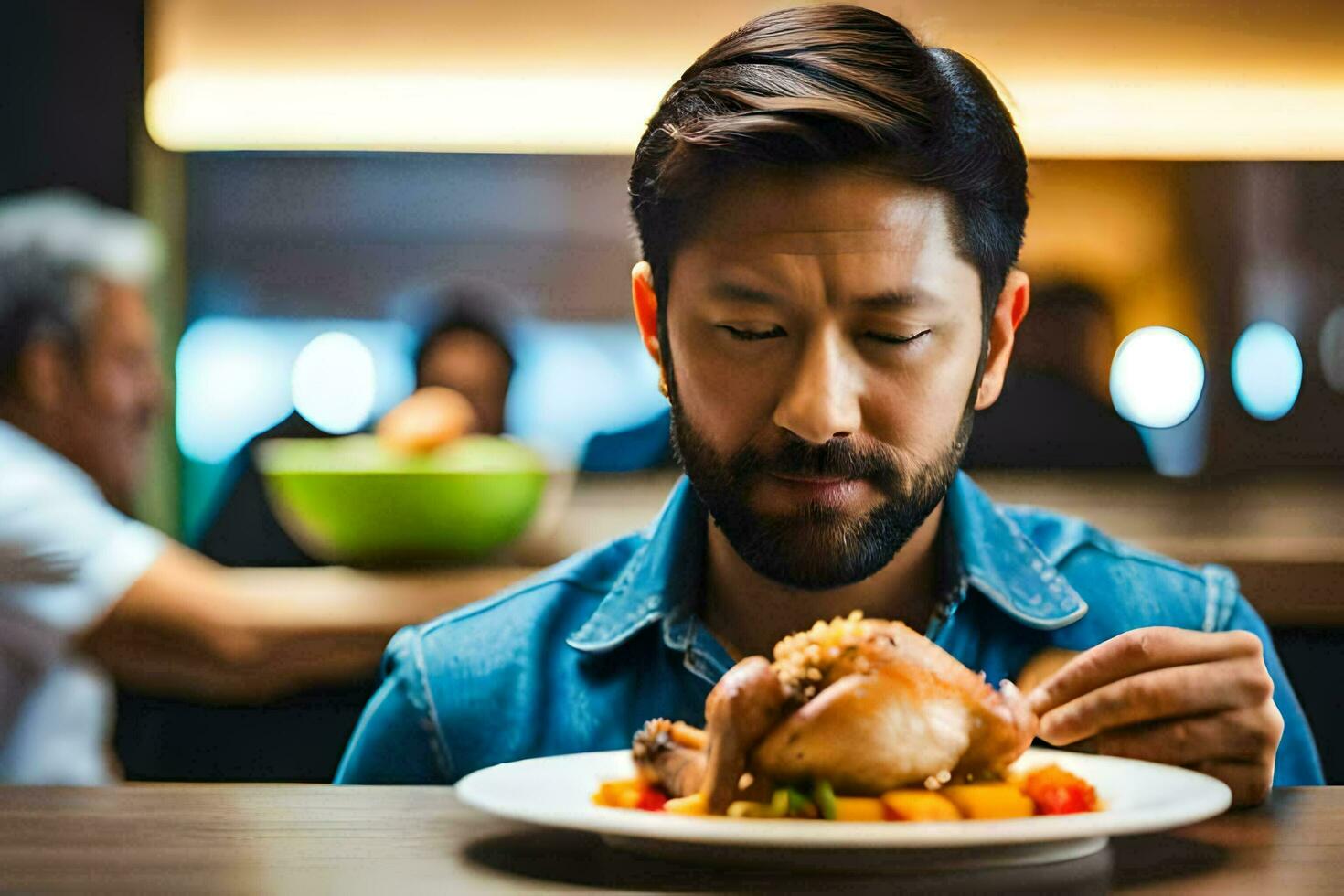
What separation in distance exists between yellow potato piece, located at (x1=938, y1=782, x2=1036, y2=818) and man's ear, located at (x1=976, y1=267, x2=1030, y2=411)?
2.23 feet

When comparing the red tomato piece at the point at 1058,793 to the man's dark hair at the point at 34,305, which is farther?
the man's dark hair at the point at 34,305

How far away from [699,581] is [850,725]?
75 cm

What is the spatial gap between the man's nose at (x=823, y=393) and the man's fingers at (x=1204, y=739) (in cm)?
31

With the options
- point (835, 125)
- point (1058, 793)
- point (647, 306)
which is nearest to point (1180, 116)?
point (647, 306)

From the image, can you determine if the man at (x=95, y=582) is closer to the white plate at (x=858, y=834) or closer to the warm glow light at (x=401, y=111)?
the warm glow light at (x=401, y=111)

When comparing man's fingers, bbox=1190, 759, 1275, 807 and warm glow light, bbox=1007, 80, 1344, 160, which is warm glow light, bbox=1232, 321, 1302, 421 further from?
man's fingers, bbox=1190, 759, 1275, 807

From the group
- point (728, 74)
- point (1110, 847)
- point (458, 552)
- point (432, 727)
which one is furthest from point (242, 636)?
point (1110, 847)

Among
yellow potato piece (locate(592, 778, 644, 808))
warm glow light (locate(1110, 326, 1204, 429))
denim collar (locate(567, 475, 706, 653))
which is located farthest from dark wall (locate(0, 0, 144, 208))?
yellow potato piece (locate(592, 778, 644, 808))

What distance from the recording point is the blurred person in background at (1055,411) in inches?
115

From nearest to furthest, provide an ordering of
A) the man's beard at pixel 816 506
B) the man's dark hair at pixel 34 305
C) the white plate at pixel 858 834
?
the white plate at pixel 858 834
the man's beard at pixel 816 506
the man's dark hair at pixel 34 305

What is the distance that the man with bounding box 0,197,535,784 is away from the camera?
6.77 ft

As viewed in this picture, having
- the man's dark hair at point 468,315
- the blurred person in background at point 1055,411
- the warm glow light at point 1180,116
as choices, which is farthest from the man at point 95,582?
the warm glow light at point 1180,116

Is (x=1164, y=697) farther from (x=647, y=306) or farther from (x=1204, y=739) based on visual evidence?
(x=647, y=306)

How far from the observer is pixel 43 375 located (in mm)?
2311
